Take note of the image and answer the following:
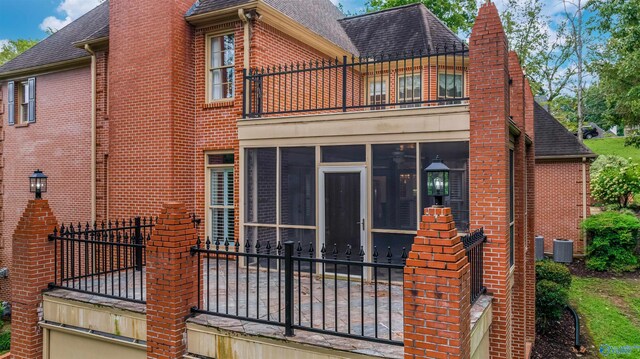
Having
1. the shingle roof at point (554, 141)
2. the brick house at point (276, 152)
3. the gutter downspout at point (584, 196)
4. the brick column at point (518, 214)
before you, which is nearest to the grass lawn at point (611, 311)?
the brick house at point (276, 152)

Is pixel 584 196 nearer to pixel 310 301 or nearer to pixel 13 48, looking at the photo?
pixel 310 301

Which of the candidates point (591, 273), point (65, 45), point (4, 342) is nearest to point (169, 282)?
point (4, 342)

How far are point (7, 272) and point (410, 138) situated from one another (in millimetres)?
15710

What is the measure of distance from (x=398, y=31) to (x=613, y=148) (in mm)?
39941

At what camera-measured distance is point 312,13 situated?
1379cm

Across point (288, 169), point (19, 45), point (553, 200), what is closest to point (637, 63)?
point (553, 200)

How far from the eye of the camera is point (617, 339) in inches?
401

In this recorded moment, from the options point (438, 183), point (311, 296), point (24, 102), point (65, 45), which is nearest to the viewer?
point (438, 183)

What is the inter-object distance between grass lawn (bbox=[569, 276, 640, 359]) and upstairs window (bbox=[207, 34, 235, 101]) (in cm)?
1083

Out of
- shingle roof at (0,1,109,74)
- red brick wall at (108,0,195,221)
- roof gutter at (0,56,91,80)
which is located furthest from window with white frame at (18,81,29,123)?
red brick wall at (108,0,195,221)

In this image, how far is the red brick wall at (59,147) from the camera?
40.5 ft

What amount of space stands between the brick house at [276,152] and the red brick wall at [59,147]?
2.5 inches

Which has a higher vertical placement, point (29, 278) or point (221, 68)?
point (221, 68)

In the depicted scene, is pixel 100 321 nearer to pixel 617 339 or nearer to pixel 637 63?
pixel 617 339
